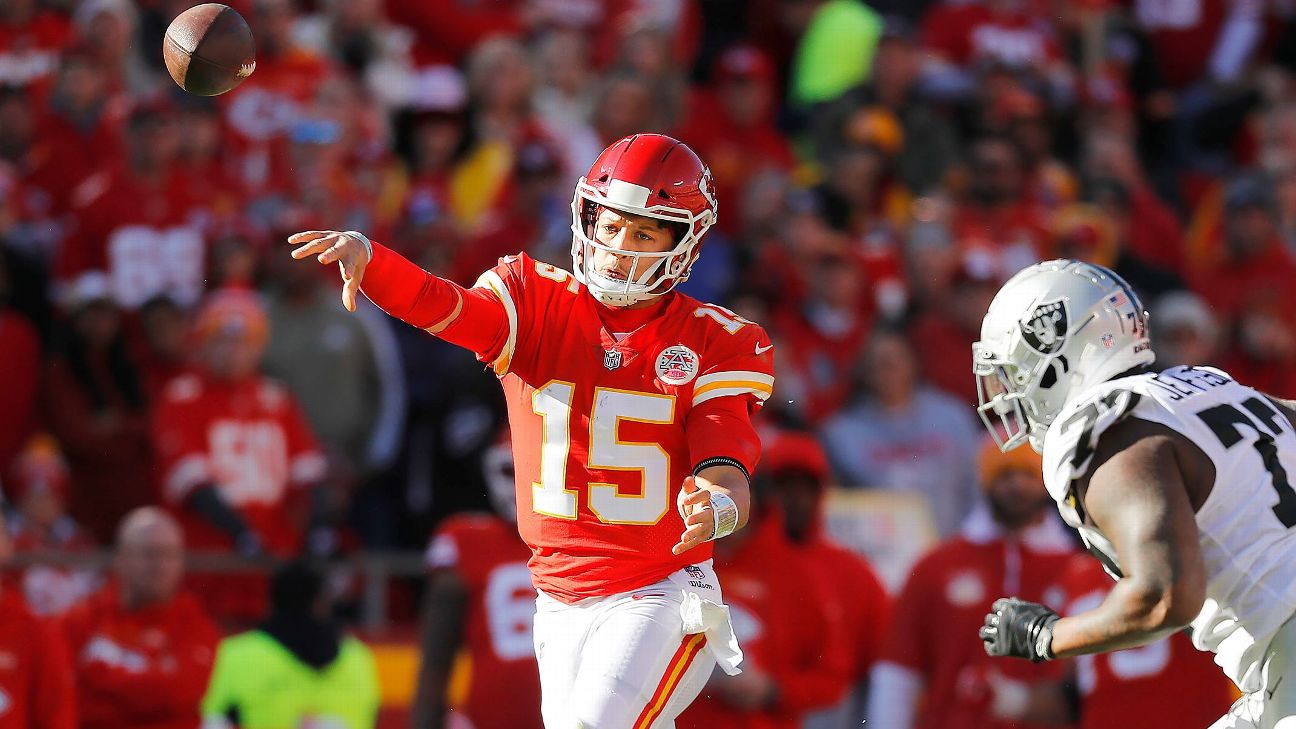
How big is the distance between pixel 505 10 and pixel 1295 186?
4891 mm

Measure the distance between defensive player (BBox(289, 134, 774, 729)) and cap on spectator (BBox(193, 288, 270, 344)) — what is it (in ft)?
11.9

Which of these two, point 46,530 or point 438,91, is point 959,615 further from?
point 438,91

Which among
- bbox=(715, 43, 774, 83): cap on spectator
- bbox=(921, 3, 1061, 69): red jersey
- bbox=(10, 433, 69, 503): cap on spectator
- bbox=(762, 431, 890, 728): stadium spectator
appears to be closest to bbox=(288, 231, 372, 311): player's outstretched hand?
bbox=(762, 431, 890, 728): stadium spectator

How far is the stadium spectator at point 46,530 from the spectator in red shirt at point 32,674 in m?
0.92

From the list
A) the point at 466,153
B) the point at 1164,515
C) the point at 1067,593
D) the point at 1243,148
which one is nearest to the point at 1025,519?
the point at 1067,593

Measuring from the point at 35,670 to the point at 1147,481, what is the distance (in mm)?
4525

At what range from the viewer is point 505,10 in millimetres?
11781

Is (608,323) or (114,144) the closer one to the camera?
(608,323)

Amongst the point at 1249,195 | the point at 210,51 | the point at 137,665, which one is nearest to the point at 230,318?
the point at 137,665

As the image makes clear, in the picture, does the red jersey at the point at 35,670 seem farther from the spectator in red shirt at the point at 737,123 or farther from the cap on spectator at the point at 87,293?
the spectator in red shirt at the point at 737,123

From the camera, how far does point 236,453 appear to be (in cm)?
894

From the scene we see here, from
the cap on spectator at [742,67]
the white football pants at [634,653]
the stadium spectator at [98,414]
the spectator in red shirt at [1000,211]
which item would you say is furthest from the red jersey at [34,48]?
the white football pants at [634,653]

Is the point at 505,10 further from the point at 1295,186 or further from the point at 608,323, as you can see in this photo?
the point at 608,323

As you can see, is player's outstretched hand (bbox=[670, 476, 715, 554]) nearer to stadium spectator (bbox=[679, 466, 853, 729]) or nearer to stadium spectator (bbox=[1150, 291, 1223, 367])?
stadium spectator (bbox=[679, 466, 853, 729])
